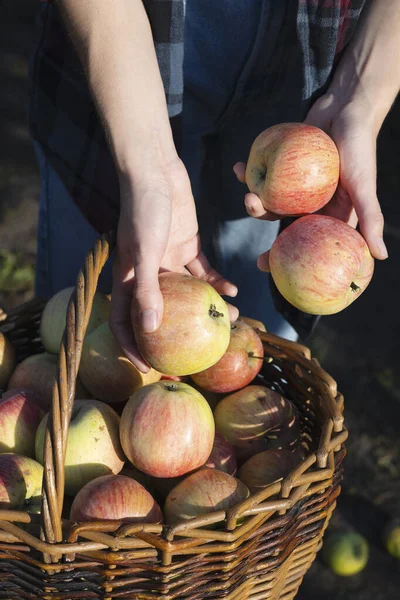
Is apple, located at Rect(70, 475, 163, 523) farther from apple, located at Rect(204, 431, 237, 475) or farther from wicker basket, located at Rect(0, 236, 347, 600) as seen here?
apple, located at Rect(204, 431, 237, 475)

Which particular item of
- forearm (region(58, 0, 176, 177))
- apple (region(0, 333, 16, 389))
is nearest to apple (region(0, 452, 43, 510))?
apple (region(0, 333, 16, 389))

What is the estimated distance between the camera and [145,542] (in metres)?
1.08

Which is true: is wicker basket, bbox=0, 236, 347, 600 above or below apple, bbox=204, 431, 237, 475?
above

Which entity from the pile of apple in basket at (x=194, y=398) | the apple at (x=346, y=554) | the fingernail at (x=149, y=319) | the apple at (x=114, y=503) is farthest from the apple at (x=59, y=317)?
the apple at (x=346, y=554)

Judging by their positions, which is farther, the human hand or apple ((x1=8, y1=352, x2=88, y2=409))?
apple ((x1=8, y1=352, x2=88, y2=409))

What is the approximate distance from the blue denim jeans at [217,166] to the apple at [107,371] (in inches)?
20.8

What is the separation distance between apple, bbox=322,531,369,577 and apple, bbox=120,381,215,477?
1.08 metres

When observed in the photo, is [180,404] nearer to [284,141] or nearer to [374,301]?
[284,141]

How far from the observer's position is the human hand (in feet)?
4.47

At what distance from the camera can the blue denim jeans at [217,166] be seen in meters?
1.63

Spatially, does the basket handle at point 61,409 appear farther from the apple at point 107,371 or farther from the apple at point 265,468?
the apple at point 265,468

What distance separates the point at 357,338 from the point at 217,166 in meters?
1.40

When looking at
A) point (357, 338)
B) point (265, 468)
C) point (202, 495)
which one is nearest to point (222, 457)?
point (265, 468)

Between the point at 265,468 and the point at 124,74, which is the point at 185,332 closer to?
the point at 265,468
